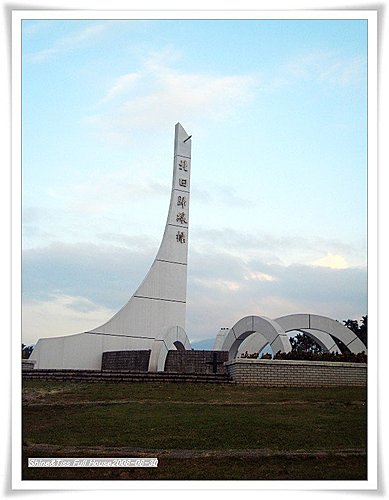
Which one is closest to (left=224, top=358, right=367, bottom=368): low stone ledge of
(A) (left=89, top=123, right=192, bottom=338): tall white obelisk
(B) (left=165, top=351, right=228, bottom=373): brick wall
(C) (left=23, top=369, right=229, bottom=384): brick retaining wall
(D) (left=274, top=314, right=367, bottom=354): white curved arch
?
(C) (left=23, top=369, right=229, bottom=384): brick retaining wall

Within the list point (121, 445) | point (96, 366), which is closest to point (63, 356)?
point (96, 366)

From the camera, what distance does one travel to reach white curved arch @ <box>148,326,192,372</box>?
12977 mm

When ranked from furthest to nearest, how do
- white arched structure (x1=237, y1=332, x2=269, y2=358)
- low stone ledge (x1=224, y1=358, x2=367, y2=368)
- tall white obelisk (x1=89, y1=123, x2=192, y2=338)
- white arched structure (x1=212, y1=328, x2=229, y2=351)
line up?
white arched structure (x1=212, y1=328, x2=229, y2=351)
white arched structure (x1=237, y1=332, x2=269, y2=358)
tall white obelisk (x1=89, y1=123, x2=192, y2=338)
low stone ledge (x1=224, y1=358, x2=367, y2=368)

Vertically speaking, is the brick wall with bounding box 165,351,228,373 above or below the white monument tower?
below

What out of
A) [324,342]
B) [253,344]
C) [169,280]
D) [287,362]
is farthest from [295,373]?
[169,280]

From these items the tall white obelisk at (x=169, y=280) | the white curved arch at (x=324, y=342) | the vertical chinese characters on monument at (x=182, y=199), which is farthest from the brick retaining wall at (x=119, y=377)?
the vertical chinese characters on monument at (x=182, y=199)

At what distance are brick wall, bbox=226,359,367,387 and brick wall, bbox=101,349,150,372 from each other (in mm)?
2429

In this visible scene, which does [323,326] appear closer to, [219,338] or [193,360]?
[193,360]

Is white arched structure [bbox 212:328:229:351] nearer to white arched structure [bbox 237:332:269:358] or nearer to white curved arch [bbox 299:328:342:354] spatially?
white arched structure [bbox 237:332:269:358]

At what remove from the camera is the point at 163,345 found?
13.1 metres

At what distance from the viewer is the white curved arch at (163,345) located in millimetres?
12977

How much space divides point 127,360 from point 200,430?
596 cm
